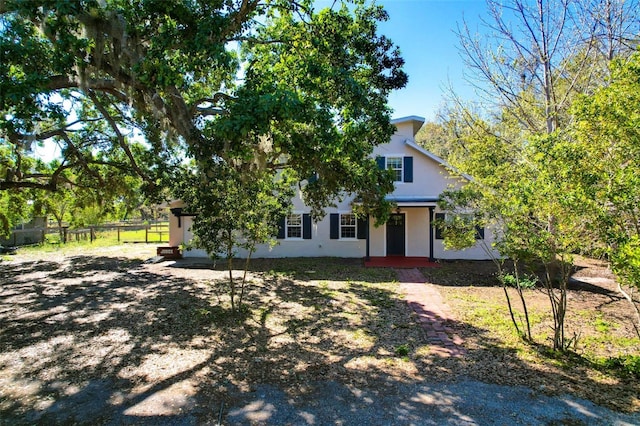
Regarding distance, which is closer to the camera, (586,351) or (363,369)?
(363,369)

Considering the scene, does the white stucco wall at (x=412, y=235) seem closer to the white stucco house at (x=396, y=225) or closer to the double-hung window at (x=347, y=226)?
the white stucco house at (x=396, y=225)

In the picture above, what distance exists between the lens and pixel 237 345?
6520mm

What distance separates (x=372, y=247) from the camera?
16.4m

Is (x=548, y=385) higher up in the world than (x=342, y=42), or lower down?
lower down

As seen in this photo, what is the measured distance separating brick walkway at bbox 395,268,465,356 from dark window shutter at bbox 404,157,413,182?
4.37m

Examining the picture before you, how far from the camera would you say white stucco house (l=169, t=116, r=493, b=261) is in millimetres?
15703

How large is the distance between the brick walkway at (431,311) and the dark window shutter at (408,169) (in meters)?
4.37

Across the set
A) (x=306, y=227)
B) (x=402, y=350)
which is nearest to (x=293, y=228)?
(x=306, y=227)

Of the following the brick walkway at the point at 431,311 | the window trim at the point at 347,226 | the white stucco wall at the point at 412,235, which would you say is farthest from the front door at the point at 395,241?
the brick walkway at the point at 431,311

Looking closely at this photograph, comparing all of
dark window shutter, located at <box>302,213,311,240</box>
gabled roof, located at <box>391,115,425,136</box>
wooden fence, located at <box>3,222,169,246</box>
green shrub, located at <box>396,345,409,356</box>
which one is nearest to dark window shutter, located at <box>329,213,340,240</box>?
dark window shutter, located at <box>302,213,311,240</box>

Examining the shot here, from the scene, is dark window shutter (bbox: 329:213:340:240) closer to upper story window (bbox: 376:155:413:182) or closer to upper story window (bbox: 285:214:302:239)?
upper story window (bbox: 285:214:302:239)

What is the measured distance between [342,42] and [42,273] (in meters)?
13.5

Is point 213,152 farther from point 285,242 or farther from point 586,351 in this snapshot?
point 285,242

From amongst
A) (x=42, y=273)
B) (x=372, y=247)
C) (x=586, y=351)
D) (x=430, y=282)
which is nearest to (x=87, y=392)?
(x=586, y=351)
